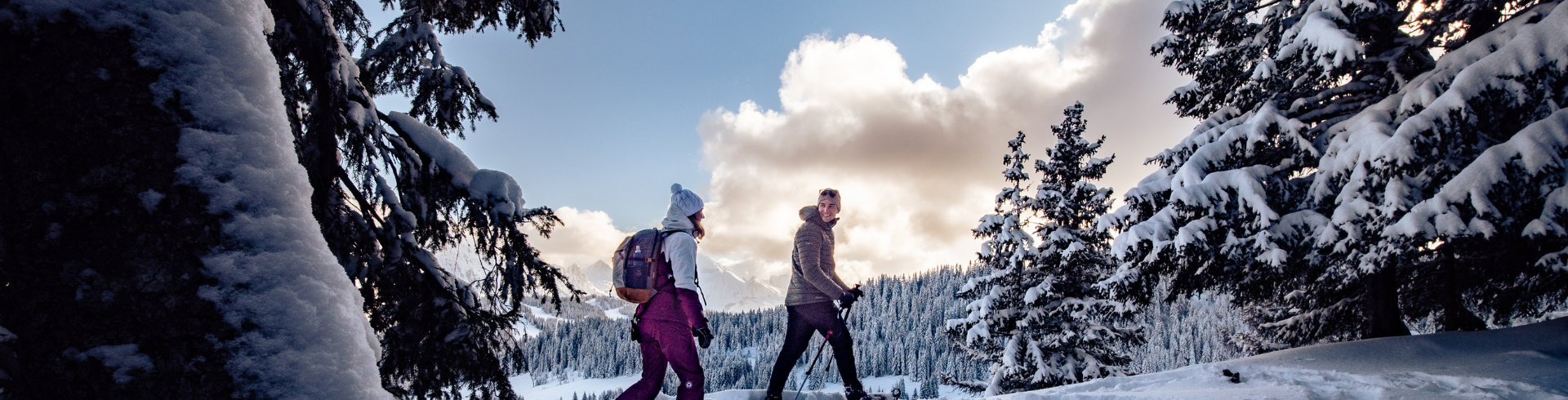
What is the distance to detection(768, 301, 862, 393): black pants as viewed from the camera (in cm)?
507

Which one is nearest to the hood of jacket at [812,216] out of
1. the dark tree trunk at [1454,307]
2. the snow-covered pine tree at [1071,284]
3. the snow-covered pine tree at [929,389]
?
the dark tree trunk at [1454,307]

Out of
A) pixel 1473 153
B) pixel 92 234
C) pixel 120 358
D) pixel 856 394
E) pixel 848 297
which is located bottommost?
pixel 856 394

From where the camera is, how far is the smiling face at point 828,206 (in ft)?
17.3

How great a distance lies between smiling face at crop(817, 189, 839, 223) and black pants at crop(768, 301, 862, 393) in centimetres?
77

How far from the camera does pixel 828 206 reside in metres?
5.26

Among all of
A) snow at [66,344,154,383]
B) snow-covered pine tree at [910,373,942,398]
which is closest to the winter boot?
snow at [66,344,154,383]

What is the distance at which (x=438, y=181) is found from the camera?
405cm

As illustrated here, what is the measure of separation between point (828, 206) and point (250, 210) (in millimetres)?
4396

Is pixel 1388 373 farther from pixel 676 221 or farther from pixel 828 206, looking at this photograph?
pixel 676 221

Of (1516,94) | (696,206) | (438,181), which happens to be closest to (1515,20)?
(1516,94)

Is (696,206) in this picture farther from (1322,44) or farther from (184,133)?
(1322,44)

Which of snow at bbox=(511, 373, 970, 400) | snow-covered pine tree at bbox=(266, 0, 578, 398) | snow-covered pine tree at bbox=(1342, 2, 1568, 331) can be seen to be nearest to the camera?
snow-covered pine tree at bbox=(266, 0, 578, 398)

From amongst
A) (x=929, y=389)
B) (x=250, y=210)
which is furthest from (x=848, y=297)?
(x=929, y=389)

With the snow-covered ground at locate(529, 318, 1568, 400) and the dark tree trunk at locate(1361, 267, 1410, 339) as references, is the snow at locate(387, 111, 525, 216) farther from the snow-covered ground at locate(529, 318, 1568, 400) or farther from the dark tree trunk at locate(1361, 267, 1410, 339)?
the dark tree trunk at locate(1361, 267, 1410, 339)
